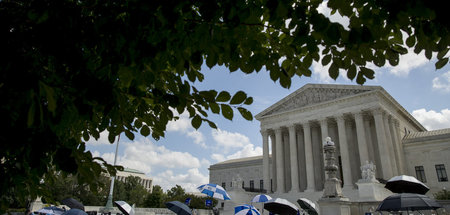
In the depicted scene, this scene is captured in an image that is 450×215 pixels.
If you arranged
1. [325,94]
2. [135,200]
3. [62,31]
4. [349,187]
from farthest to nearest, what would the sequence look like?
[135,200] < [325,94] < [349,187] < [62,31]

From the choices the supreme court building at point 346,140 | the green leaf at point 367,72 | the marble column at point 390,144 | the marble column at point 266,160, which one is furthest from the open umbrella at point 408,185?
the marble column at point 266,160

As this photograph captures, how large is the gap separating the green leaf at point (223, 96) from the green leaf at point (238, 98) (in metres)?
0.06

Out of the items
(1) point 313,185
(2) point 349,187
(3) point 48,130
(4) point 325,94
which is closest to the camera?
(3) point 48,130

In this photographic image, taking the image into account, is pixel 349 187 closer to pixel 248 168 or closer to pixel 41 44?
pixel 248 168

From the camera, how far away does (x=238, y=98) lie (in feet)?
9.92

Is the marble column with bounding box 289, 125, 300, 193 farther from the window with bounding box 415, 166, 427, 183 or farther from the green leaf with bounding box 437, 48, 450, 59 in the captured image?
the green leaf with bounding box 437, 48, 450, 59

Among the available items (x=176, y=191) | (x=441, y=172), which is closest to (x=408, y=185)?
(x=441, y=172)

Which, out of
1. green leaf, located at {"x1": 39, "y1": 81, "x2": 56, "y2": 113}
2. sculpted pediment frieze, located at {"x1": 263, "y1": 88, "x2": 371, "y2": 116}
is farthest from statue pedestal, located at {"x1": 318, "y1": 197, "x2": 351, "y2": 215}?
sculpted pediment frieze, located at {"x1": 263, "y1": 88, "x2": 371, "y2": 116}

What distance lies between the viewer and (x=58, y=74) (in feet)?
9.75

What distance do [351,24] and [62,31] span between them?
2.40 meters

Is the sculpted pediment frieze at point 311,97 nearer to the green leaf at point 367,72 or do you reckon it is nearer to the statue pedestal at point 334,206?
the statue pedestal at point 334,206

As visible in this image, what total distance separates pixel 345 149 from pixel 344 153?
58cm

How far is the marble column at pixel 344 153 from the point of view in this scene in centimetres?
4062

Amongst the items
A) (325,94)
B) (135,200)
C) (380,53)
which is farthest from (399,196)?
(135,200)
